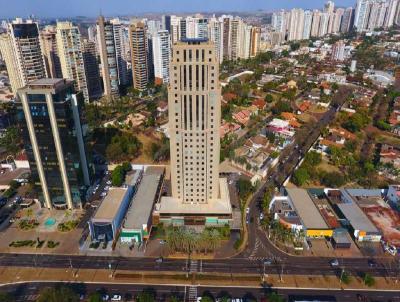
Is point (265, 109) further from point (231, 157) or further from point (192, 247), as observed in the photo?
point (192, 247)

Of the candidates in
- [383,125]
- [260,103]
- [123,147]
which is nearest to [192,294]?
[123,147]

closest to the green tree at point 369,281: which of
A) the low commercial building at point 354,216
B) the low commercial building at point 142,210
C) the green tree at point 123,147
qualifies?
the low commercial building at point 354,216

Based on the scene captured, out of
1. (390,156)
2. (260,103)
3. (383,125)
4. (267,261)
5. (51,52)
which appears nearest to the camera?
(267,261)

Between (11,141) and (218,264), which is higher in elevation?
(11,141)

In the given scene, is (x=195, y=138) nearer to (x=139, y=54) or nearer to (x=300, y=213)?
(x=300, y=213)

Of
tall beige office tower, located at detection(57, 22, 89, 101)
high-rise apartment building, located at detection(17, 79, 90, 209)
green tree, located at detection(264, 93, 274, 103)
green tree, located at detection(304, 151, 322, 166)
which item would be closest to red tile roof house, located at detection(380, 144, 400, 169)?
green tree, located at detection(304, 151, 322, 166)

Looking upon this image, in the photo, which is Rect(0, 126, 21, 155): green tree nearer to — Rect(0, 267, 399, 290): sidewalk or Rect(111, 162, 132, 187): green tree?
Rect(111, 162, 132, 187): green tree
